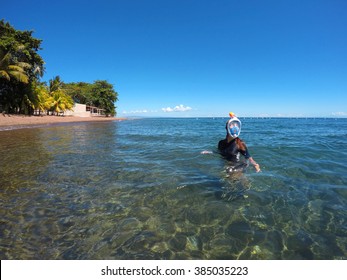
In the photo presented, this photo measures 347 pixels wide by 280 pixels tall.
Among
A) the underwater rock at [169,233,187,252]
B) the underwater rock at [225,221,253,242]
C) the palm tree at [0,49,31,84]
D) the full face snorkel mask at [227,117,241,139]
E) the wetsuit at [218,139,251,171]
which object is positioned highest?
the palm tree at [0,49,31,84]

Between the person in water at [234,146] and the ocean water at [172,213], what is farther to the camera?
the person in water at [234,146]

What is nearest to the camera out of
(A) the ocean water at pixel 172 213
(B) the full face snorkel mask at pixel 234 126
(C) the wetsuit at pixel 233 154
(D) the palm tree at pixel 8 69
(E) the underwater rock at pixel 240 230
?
(A) the ocean water at pixel 172 213

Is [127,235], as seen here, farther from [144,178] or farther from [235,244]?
[144,178]

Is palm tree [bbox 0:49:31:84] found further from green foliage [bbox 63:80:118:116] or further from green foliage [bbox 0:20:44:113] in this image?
green foliage [bbox 63:80:118:116]

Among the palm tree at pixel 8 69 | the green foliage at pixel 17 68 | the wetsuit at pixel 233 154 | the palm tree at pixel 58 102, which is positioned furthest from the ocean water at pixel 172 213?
the palm tree at pixel 58 102

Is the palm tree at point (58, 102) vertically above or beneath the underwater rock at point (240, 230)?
above


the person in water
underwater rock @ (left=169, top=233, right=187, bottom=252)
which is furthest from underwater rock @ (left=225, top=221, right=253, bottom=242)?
the person in water

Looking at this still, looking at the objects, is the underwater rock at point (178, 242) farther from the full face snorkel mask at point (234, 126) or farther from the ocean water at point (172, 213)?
the full face snorkel mask at point (234, 126)

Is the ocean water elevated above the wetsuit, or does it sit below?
below

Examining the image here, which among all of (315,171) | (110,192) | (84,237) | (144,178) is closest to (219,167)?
(144,178)

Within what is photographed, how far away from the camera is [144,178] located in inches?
266

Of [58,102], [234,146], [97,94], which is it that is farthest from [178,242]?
[97,94]

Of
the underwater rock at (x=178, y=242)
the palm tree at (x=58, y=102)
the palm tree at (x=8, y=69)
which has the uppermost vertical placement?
the palm tree at (x=8, y=69)
